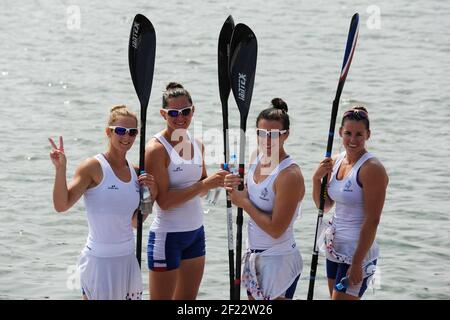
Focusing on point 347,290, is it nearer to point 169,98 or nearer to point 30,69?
point 169,98

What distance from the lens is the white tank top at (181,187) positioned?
770 cm

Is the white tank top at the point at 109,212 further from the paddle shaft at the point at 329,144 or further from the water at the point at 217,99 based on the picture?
the paddle shaft at the point at 329,144

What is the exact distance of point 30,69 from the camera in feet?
72.1

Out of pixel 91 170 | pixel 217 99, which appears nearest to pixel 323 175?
pixel 91 170

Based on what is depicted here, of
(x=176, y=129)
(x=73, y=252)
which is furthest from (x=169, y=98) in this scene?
(x=73, y=252)

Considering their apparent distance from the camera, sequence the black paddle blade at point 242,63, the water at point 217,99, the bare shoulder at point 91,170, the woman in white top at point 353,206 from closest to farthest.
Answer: the bare shoulder at point 91,170, the woman in white top at point 353,206, the black paddle blade at point 242,63, the water at point 217,99

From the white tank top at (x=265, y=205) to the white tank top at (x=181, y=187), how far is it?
1.62ft

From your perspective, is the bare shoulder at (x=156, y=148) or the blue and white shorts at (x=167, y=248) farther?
the blue and white shorts at (x=167, y=248)

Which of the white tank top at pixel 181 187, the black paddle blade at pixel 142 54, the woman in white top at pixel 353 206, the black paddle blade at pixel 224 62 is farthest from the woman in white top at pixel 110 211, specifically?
the woman in white top at pixel 353 206

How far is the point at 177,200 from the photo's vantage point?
766 centimetres

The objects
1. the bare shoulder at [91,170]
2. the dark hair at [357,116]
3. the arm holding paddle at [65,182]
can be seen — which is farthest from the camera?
the dark hair at [357,116]

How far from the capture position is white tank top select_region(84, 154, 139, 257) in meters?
7.18

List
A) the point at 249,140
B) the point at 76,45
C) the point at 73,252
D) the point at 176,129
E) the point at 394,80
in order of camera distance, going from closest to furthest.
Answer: the point at 176,129
the point at 73,252
the point at 249,140
the point at 394,80
the point at 76,45
